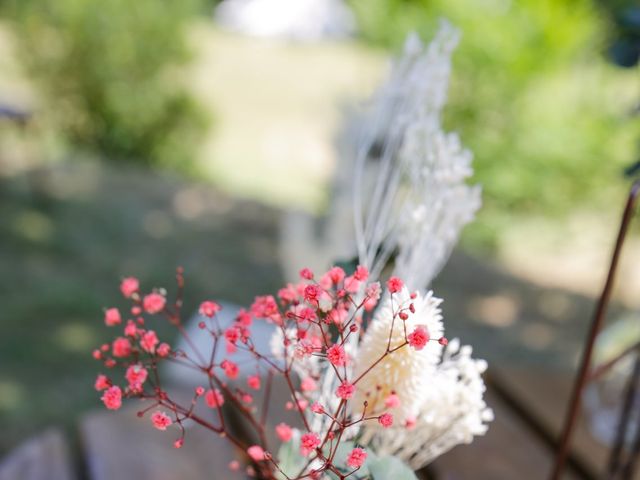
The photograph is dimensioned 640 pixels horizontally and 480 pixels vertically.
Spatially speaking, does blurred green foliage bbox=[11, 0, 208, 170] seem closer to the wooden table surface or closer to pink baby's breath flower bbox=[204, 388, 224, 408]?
the wooden table surface

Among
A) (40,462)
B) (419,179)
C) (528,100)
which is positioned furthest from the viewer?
(528,100)

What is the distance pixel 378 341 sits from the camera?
580 mm

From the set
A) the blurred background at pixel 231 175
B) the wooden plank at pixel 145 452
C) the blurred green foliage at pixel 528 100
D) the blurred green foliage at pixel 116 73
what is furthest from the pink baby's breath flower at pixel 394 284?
the blurred green foliage at pixel 116 73

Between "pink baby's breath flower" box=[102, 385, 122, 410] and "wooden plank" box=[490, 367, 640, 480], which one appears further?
"wooden plank" box=[490, 367, 640, 480]

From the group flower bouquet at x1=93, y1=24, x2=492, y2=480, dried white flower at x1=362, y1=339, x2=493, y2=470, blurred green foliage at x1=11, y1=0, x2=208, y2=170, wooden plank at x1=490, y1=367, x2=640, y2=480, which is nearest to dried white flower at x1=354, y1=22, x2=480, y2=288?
flower bouquet at x1=93, y1=24, x2=492, y2=480

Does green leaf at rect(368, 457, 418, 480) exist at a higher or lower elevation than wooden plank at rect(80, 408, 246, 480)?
lower

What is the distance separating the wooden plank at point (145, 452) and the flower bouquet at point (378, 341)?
481 millimetres

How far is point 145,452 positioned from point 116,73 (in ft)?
15.1

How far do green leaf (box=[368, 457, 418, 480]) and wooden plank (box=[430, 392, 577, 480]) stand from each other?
64 cm

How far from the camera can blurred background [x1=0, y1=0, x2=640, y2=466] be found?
343 centimetres

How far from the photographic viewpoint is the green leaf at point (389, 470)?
0.52 meters

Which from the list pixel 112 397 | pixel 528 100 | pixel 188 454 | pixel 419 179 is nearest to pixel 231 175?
pixel 528 100

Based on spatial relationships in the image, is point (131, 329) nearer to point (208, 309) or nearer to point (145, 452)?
point (208, 309)

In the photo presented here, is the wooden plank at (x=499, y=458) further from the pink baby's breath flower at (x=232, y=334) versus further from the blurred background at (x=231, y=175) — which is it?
the blurred background at (x=231, y=175)
